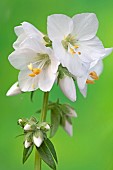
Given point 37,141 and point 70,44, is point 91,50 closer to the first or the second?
point 70,44

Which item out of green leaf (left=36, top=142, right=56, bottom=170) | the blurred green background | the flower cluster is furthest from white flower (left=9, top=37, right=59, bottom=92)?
the blurred green background

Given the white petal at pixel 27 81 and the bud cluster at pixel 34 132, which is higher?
the white petal at pixel 27 81

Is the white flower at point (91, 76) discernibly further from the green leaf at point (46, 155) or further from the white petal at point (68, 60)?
the green leaf at point (46, 155)

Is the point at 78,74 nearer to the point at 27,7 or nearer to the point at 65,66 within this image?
the point at 65,66

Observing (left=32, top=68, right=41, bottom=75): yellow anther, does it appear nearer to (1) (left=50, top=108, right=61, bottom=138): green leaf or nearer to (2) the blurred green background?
(1) (left=50, top=108, right=61, bottom=138): green leaf

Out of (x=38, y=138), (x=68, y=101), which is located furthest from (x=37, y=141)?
(x=68, y=101)

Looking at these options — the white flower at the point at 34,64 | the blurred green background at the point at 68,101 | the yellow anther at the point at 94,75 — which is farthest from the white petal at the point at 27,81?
the blurred green background at the point at 68,101

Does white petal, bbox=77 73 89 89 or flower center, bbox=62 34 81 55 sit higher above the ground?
flower center, bbox=62 34 81 55
